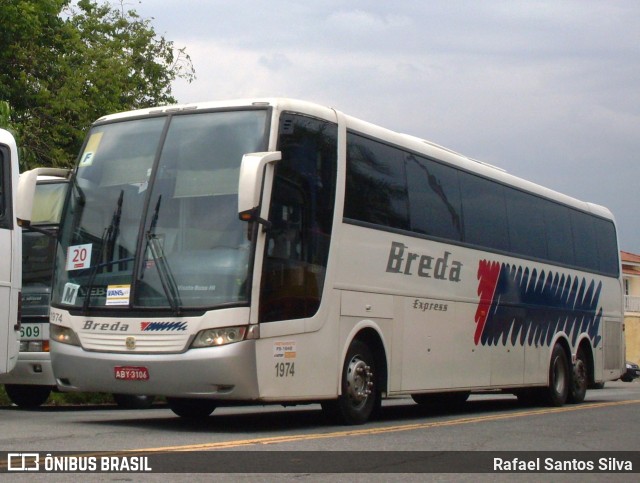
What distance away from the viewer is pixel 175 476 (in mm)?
7656

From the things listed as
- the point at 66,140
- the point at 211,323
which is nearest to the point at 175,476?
the point at 211,323

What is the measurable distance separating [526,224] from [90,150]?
834 cm

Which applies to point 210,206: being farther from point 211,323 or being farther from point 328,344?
point 328,344

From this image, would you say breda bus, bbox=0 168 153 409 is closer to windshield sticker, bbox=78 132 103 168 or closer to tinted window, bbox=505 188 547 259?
windshield sticker, bbox=78 132 103 168

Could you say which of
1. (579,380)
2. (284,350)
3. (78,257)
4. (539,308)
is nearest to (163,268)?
(78,257)

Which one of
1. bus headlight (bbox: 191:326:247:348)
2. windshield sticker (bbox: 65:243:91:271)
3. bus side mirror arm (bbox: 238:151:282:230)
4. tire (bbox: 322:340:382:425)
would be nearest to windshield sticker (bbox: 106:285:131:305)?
windshield sticker (bbox: 65:243:91:271)

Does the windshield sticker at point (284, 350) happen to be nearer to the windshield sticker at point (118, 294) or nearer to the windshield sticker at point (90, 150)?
the windshield sticker at point (118, 294)

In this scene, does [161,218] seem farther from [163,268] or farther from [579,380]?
[579,380]

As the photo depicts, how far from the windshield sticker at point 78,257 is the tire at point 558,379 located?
9852mm

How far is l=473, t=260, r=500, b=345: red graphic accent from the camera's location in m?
16.2

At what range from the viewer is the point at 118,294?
1130 cm

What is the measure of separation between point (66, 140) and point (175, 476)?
2584 centimetres

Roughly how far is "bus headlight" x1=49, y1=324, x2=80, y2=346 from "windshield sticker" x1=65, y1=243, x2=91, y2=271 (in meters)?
0.63

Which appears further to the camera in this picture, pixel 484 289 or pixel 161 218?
pixel 484 289
